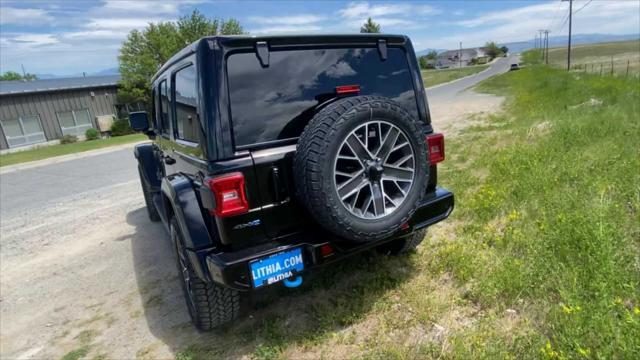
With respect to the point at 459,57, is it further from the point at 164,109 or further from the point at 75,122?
the point at 164,109

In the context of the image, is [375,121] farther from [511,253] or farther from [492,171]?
[492,171]

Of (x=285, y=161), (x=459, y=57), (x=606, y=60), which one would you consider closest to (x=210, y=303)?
(x=285, y=161)

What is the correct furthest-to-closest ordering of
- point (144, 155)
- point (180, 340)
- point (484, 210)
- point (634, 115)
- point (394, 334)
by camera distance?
1. point (634, 115)
2. point (144, 155)
3. point (484, 210)
4. point (180, 340)
5. point (394, 334)

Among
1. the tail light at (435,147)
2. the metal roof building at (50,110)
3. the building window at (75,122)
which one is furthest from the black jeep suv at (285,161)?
the building window at (75,122)

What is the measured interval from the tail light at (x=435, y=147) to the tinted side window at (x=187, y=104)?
5.70ft

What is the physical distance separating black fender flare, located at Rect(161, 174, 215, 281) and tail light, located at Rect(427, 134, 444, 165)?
176 cm

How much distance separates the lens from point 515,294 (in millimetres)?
2551

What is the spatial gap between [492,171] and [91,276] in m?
5.25

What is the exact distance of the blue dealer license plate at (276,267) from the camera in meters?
2.20

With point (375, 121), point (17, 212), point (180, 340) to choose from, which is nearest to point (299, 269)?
point (375, 121)

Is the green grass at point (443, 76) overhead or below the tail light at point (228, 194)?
below

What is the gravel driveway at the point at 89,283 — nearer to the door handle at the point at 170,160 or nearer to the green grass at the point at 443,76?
the door handle at the point at 170,160

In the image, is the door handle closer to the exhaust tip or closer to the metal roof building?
the exhaust tip

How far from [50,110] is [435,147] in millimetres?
27442
